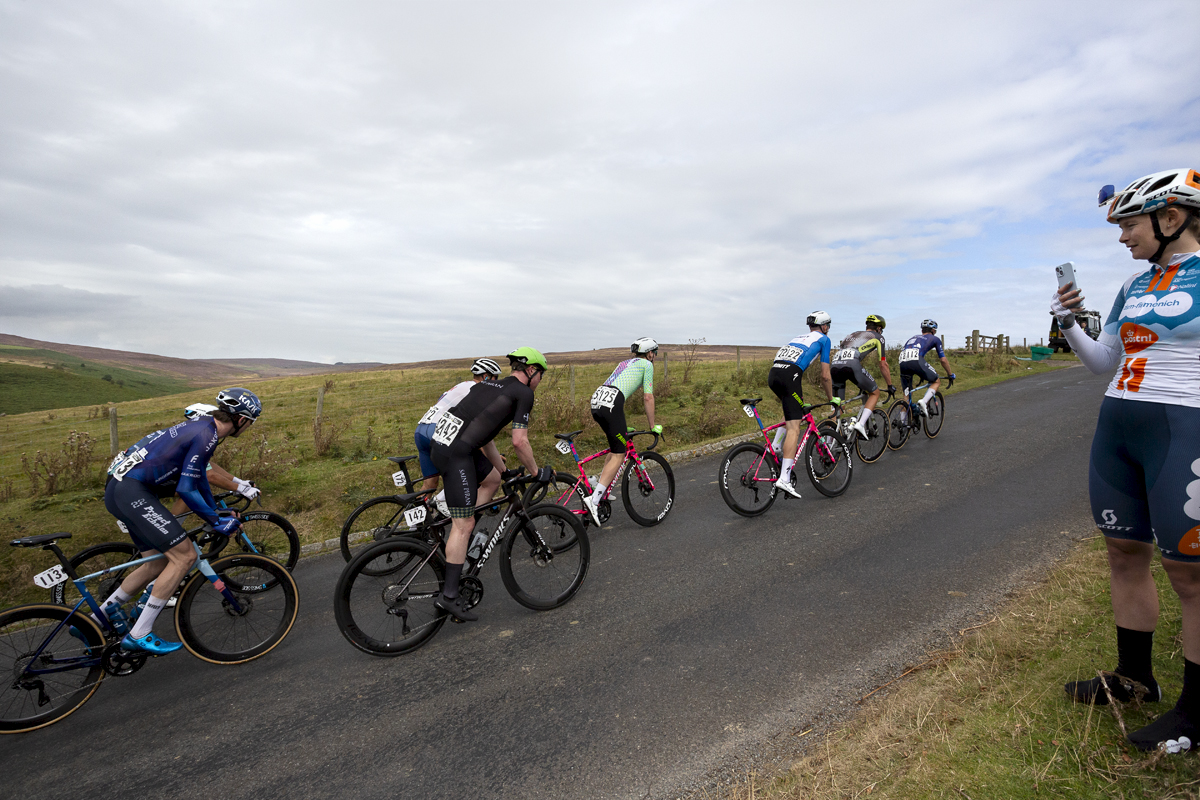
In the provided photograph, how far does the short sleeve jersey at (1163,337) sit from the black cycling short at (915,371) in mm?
8557

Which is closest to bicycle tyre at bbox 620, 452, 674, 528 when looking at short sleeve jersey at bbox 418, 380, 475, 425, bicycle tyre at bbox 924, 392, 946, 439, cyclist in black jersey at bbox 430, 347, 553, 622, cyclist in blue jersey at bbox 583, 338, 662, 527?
cyclist in blue jersey at bbox 583, 338, 662, 527

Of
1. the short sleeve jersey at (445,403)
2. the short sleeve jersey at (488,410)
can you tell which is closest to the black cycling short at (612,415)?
the short sleeve jersey at (445,403)

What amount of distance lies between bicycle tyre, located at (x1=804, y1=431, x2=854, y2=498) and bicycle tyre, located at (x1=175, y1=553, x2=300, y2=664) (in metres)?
6.06

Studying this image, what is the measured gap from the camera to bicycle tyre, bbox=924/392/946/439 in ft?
36.1

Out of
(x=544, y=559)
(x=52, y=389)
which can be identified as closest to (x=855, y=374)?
(x=544, y=559)

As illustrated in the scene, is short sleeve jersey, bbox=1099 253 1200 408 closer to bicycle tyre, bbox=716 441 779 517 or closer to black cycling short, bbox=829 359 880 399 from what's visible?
bicycle tyre, bbox=716 441 779 517

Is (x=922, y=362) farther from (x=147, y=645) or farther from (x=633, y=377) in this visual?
(x=147, y=645)

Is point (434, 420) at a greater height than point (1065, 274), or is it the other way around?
point (1065, 274)

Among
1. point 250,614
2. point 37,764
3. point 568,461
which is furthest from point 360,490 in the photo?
point 37,764

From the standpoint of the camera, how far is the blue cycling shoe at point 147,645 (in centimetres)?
419

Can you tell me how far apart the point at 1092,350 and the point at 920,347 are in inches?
346

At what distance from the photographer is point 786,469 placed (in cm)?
719

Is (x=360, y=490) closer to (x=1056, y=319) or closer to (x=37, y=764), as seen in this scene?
(x=37, y=764)

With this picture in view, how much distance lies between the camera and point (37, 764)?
346 centimetres
